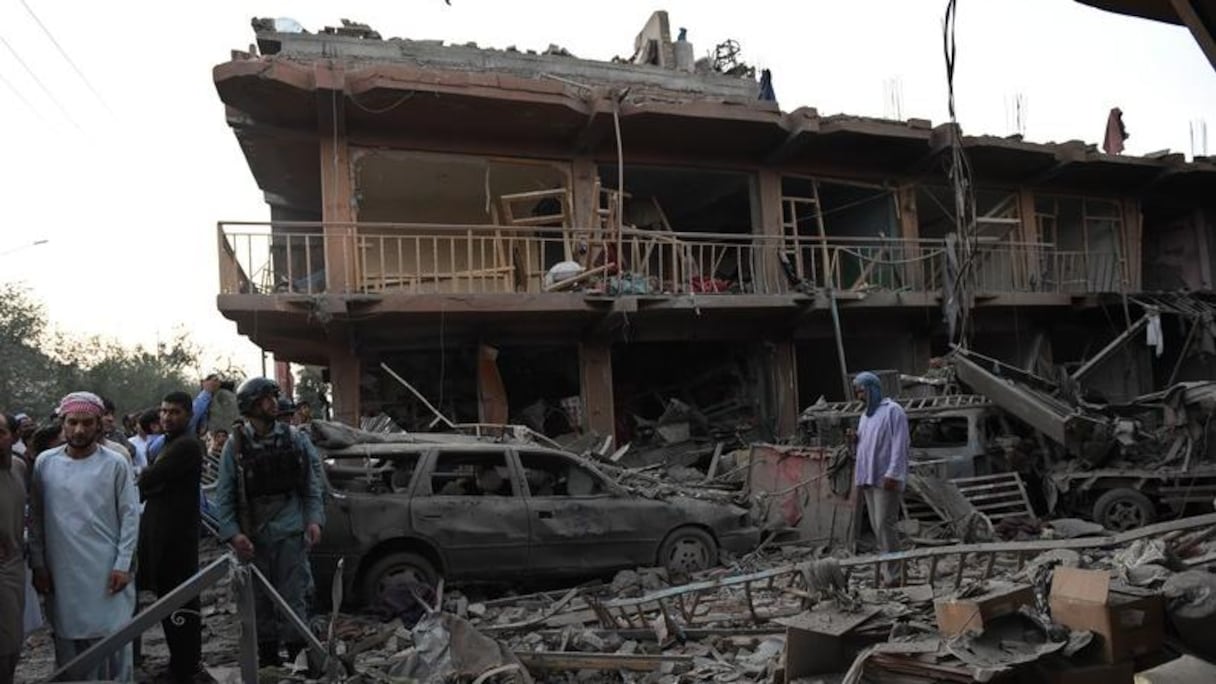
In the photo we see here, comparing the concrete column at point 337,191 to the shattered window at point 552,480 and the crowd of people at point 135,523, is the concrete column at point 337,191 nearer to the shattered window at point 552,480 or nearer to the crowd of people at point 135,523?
the shattered window at point 552,480

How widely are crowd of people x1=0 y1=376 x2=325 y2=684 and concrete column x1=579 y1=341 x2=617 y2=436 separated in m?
7.37

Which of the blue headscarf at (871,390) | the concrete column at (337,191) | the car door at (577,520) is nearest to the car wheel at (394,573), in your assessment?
the car door at (577,520)

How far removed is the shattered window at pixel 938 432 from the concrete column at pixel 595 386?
15.9 ft

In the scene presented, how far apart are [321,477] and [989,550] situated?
4.29 meters

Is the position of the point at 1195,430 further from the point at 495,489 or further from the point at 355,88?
the point at 355,88

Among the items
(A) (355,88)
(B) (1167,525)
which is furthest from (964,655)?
(A) (355,88)

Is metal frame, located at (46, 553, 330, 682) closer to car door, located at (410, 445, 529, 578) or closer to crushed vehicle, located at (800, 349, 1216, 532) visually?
car door, located at (410, 445, 529, 578)

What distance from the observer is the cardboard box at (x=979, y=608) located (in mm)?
3408

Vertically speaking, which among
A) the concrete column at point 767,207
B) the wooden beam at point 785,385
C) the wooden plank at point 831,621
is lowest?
the wooden plank at point 831,621

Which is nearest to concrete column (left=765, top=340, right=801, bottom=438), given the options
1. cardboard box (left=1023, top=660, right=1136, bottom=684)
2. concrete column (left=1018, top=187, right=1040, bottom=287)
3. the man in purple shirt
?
concrete column (left=1018, top=187, right=1040, bottom=287)

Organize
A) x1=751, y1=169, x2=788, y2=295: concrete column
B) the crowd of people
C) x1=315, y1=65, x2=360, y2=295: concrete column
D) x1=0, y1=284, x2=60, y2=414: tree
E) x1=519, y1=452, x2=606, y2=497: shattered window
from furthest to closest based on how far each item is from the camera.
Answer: x1=0, y1=284, x2=60, y2=414: tree < x1=751, y1=169, x2=788, y2=295: concrete column < x1=315, y1=65, x2=360, y2=295: concrete column < x1=519, y1=452, x2=606, y2=497: shattered window < the crowd of people

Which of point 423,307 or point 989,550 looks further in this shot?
point 423,307

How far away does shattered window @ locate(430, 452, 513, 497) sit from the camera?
7023 millimetres

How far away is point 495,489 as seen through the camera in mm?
7242
